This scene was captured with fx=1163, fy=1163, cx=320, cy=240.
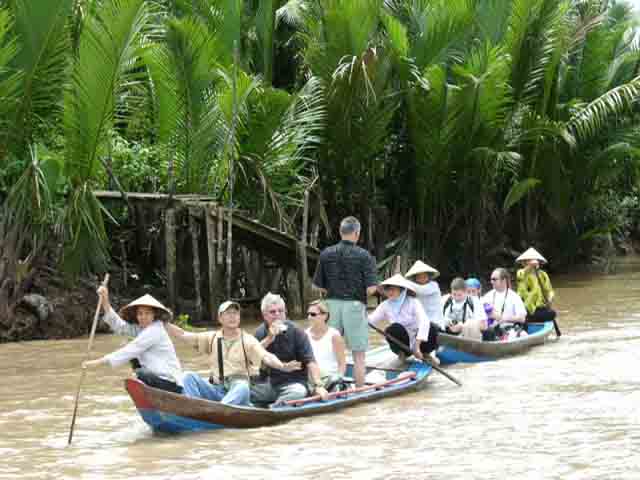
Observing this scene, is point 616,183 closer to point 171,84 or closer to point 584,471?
point 171,84

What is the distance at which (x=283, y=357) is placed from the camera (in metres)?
9.62

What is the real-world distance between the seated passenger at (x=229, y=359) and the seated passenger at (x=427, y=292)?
3339mm

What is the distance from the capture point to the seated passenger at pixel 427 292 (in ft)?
41.1

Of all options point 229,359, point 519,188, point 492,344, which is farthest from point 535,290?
point 519,188

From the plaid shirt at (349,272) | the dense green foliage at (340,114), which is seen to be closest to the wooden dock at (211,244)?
the dense green foliage at (340,114)

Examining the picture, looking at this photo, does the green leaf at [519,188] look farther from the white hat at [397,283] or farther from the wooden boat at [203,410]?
the wooden boat at [203,410]

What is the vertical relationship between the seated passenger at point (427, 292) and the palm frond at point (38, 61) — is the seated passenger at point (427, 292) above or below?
below

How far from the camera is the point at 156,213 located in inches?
732

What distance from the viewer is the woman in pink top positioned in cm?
1152

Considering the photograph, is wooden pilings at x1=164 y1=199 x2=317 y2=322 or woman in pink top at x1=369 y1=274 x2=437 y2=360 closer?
woman in pink top at x1=369 y1=274 x2=437 y2=360

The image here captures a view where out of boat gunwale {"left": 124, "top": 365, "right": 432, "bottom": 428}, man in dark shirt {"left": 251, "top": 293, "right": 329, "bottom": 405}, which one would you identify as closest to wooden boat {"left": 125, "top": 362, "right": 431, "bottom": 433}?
boat gunwale {"left": 124, "top": 365, "right": 432, "bottom": 428}

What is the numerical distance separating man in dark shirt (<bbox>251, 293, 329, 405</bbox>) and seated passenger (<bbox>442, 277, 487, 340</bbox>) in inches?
154

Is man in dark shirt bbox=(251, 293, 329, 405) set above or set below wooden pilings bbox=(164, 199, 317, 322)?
below

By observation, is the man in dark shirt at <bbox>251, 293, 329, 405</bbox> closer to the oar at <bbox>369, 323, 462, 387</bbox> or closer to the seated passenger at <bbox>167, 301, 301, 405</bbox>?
the seated passenger at <bbox>167, 301, 301, 405</bbox>
